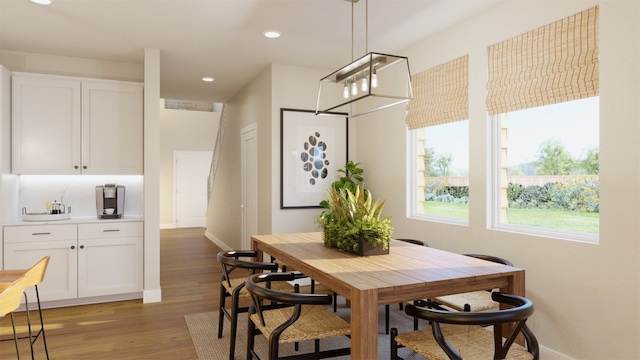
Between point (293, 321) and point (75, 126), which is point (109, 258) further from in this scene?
point (293, 321)

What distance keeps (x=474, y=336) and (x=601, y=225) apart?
1.24m

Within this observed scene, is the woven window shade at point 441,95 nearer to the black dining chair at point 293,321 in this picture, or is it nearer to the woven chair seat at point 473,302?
the woven chair seat at point 473,302

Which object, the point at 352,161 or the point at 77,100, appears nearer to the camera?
the point at 77,100

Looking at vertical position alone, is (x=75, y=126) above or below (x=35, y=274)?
above

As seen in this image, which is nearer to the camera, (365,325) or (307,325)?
(365,325)

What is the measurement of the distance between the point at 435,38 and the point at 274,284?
9.14 ft

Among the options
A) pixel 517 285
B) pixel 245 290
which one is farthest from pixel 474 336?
pixel 245 290

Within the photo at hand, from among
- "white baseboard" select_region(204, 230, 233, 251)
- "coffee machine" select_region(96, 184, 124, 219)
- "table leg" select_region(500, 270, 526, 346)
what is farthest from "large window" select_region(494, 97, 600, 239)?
"white baseboard" select_region(204, 230, 233, 251)

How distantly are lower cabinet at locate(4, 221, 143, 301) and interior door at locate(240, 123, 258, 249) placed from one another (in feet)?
5.30

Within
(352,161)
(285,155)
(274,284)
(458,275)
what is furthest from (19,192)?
(458,275)

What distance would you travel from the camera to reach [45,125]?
14.0 ft

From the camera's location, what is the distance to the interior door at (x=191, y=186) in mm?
10766

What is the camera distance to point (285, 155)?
4934 mm

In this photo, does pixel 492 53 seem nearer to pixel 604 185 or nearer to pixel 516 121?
pixel 516 121
